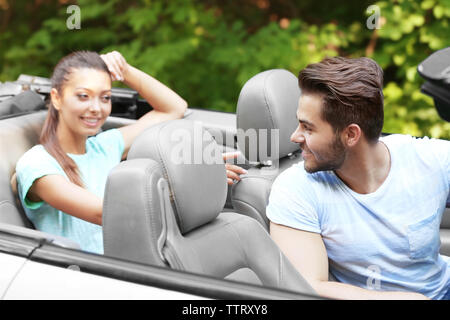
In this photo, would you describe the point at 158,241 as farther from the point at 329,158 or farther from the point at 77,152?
the point at 77,152

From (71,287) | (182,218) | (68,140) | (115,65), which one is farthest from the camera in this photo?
(115,65)

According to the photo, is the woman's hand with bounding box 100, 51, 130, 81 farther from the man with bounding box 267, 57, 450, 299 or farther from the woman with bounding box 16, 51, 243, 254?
the man with bounding box 267, 57, 450, 299

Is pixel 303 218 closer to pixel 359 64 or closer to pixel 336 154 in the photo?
pixel 336 154

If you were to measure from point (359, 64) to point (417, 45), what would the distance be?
135 inches

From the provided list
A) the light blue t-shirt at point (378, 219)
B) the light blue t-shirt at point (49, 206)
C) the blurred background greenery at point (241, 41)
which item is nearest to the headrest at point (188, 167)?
the light blue t-shirt at point (378, 219)

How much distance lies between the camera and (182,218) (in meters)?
1.78

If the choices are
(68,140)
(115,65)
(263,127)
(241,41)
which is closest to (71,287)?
(68,140)

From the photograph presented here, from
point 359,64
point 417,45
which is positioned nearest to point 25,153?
point 359,64

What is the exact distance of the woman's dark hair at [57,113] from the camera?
2416 mm

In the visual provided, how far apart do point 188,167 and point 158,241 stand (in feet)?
0.84

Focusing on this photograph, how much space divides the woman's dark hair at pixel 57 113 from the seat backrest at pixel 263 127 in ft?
2.06

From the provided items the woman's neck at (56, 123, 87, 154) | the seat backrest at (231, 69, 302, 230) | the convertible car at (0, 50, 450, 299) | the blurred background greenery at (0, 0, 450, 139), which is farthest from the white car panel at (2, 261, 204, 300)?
the blurred background greenery at (0, 0, 450, 139)

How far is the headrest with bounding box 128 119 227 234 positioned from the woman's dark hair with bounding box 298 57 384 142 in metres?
0.37

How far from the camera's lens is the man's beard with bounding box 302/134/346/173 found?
192cm
